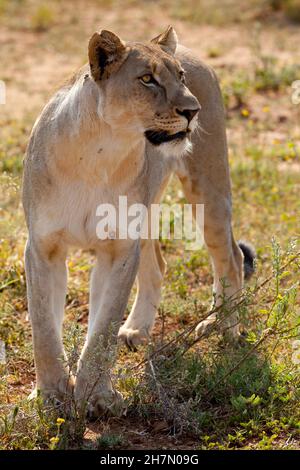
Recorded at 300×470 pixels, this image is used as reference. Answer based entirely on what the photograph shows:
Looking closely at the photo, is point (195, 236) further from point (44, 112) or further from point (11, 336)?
point (44, 112)

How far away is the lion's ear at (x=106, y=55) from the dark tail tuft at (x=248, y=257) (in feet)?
6.64

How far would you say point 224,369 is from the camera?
477cm

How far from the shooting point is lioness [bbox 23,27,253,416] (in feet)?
14.2

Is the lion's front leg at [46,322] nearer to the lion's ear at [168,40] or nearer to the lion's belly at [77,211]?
the lion's belly at [77,211]

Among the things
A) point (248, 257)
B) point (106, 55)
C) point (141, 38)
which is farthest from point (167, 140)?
point (141, 38)

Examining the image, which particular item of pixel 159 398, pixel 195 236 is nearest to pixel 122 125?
pixel 159 398

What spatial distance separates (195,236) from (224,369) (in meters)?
2.01

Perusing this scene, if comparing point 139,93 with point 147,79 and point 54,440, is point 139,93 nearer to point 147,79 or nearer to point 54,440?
point 147,79

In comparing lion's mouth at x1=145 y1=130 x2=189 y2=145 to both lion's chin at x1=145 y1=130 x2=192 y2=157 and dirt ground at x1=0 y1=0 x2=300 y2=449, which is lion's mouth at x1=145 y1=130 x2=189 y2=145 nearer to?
lion's chin at x1=145 y1=130 x2=192 y2=157

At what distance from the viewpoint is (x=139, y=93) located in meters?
4.30

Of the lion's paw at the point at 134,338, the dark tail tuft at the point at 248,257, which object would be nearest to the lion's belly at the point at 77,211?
the lion's paw at the point at 134,338

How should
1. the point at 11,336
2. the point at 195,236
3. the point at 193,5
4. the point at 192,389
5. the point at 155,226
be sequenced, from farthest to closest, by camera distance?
the point at 193,5, the point at 195,236, the point at 155,226, the point at 11,336, the point at 192,389

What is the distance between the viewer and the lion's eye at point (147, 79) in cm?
432

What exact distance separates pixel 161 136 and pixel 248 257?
192cm
